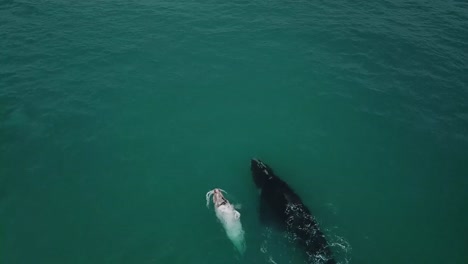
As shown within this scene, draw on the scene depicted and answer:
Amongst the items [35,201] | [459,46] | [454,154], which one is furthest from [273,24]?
[35,201]

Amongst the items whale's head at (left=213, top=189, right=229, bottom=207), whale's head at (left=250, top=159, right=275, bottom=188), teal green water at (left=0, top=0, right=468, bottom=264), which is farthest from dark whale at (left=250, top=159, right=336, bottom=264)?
whale's head at (left=213, top=189, right=229, bottom=207)

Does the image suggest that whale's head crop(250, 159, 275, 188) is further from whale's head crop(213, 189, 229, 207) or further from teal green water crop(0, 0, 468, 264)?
whale's head crop(213, 189, 229, 207)

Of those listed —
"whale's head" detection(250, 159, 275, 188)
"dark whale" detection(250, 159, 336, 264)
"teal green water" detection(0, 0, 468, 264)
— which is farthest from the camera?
"whale's head" detection(250, 159, 275, 188)

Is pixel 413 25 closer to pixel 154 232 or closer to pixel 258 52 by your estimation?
pixel 258 52

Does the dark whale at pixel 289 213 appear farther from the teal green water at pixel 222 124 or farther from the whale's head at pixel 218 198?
the whale's head at pixel 218 198

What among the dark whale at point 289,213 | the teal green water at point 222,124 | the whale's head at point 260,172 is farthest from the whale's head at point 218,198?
the whale's head at point 260,172

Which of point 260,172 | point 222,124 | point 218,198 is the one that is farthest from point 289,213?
point 222,124
